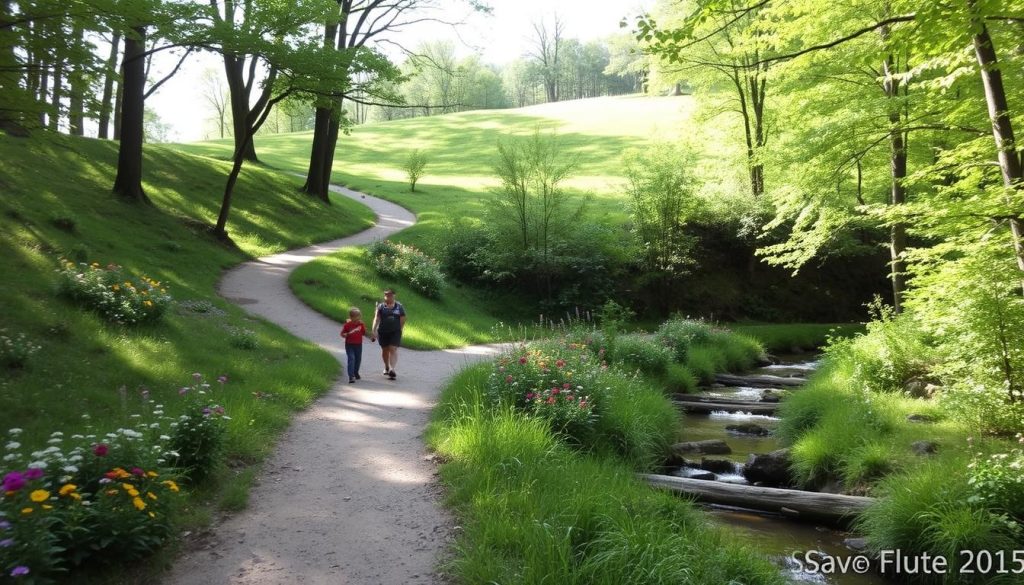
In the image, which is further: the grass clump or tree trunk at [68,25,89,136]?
tree trunk at [68,25,89,136]

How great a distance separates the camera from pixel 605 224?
23875 mm

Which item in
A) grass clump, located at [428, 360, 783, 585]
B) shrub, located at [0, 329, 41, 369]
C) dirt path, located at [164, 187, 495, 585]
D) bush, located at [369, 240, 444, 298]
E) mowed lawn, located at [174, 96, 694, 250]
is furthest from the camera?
mowed lawn, located at [174, 96, 694, 250]

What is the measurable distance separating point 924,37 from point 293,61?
1449 centimetres

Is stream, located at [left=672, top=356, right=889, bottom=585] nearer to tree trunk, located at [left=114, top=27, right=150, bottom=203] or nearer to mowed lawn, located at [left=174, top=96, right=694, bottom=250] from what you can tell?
mowed lawn, located at [left=174, top=96, right=694, bottom=250]

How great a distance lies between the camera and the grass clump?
161 inches

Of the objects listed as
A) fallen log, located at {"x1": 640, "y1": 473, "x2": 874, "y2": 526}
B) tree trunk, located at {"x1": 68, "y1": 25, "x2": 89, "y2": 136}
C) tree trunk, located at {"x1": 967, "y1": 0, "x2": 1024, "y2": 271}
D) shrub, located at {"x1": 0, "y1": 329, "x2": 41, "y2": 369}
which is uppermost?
tree trunk, located at {"x1": 68, "y1": 25, "x2": 89, "y2": 136}

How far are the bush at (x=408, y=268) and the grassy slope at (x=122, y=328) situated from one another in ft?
13.7

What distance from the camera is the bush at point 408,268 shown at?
19703 mm

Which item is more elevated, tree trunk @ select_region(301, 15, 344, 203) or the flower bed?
tree trunk @ select_region(301, 15, 344, 203)

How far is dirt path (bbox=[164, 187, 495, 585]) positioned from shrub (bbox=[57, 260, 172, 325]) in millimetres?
3381

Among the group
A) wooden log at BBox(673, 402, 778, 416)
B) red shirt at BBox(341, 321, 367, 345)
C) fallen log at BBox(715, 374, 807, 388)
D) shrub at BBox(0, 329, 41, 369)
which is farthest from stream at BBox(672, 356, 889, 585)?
shrub at BBox(0, 329, 41, 369)

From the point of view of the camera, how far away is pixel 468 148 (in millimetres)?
54594

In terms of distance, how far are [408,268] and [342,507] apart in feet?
49.1

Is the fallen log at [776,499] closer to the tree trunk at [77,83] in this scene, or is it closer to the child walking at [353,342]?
the child walking at [353,342]
